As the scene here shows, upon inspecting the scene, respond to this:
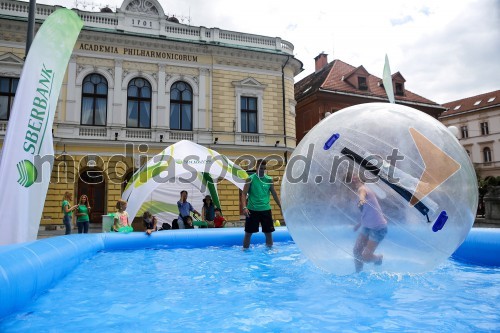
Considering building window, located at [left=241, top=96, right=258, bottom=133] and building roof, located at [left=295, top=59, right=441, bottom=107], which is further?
building roof, located at [left=295, top=59, right=441, bottom=107]

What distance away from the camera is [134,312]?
134 inches

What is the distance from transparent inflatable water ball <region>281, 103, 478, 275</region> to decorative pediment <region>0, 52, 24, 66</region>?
17797 millimetres

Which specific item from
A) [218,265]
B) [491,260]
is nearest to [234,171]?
[218,265]

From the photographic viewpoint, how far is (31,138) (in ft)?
17.9

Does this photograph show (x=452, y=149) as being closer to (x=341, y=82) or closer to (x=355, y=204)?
(x=355, y=204)

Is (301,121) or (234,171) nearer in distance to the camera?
(234,171)

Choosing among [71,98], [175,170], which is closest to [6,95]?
[71,98]

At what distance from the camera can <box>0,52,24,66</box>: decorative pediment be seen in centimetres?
1716

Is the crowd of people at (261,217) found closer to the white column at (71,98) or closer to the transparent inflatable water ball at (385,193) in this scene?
the transparent inflatable water ball at (385,193)

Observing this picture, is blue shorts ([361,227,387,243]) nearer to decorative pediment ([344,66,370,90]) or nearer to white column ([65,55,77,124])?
white column ([65,55,77,124])

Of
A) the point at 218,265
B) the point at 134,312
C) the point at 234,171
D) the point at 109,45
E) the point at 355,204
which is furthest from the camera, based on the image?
the point at 109,45

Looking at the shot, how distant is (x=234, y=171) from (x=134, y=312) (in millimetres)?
9752

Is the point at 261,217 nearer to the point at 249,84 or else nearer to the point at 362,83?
the point at 249,84

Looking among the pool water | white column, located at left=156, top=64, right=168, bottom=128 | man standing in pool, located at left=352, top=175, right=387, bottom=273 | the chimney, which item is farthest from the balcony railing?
man standing in pool, located at left=352, top=175, right=387, bottom=273
